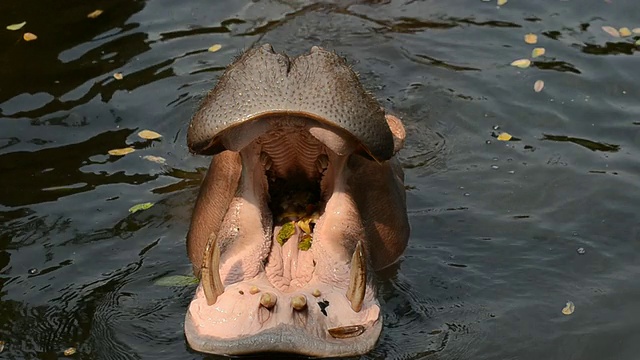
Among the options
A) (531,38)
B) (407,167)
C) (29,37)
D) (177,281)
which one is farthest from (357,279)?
(29,37)

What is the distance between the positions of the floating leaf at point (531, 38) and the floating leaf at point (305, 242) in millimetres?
4235

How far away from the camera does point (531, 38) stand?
8.71 metres

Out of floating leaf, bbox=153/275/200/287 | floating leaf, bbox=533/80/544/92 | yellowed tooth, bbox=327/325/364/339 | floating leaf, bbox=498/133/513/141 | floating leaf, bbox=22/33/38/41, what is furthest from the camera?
floating leaf, bbox=22/33/38/41

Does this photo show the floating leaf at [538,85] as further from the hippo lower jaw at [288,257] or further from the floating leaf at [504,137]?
the hippo lower jaw at [288,257]

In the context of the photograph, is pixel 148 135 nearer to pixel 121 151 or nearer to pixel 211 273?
pixel 121 151

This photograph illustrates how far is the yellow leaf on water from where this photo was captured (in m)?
7.46

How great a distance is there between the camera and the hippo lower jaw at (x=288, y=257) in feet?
14.6

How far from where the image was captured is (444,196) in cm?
673

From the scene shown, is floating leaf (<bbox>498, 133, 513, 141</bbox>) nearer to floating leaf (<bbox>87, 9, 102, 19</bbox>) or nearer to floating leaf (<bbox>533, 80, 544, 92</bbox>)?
floating leaf (<bbox>533, 80, 544, 92</bbox>)

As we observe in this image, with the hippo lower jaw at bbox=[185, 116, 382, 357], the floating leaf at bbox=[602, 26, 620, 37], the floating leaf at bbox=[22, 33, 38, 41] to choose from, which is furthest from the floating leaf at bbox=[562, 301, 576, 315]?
the floating leaf at bbox=[22, 33, 38, 41]

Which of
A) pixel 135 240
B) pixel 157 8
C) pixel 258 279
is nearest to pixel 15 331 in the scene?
pixel 135 240

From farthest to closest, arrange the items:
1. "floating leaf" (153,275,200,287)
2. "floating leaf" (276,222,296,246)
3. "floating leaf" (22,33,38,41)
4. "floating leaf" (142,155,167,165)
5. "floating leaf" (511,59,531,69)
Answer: "floating leaf" (22,33,38,41) → "floating leaf" (511,59,531,69) → "floating leaf" (142,155,167,165) → "floating leaf" (153,275,200,287) → "floating leaf" (276,222,296,246)

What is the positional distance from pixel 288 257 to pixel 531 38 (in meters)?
4.46

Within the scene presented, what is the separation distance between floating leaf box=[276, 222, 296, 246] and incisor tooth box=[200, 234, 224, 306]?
511mm
